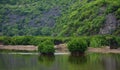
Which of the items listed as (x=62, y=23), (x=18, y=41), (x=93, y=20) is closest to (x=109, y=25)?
(x=93, y=20)

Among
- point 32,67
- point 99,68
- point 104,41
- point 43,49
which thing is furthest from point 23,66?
point 104,41

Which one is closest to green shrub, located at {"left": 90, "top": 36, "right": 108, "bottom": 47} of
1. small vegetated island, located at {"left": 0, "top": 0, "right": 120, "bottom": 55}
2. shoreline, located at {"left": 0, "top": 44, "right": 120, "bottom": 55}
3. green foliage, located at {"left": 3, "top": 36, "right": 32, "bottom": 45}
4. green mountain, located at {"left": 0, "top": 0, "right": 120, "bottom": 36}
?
small vegetated island, located at {"left": 0, "top": 0, "right": 120, "bottom": 55}

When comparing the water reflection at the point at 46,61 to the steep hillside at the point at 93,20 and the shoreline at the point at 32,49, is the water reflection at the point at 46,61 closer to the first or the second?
the shoreline at the point at 32,49

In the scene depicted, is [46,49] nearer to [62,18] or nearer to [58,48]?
[58,48]

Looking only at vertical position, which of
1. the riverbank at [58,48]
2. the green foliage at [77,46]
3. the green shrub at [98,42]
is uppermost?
the green foliage at [77,46]

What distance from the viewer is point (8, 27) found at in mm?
176875

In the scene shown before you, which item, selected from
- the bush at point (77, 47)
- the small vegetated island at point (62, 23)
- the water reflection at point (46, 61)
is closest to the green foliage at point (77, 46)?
the bush at point (77, 47)

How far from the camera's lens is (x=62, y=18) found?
180 meters

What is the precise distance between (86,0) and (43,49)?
80.6 meters

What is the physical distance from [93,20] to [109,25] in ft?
26.7

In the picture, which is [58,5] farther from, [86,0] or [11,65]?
[11,65]

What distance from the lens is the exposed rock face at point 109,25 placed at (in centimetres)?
14738

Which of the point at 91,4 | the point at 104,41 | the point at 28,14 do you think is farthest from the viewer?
the point at 28,14

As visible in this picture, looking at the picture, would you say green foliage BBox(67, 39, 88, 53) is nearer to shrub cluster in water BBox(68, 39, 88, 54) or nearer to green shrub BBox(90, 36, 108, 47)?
shrub cluster in water BBox(68, 39, 88, 54)
